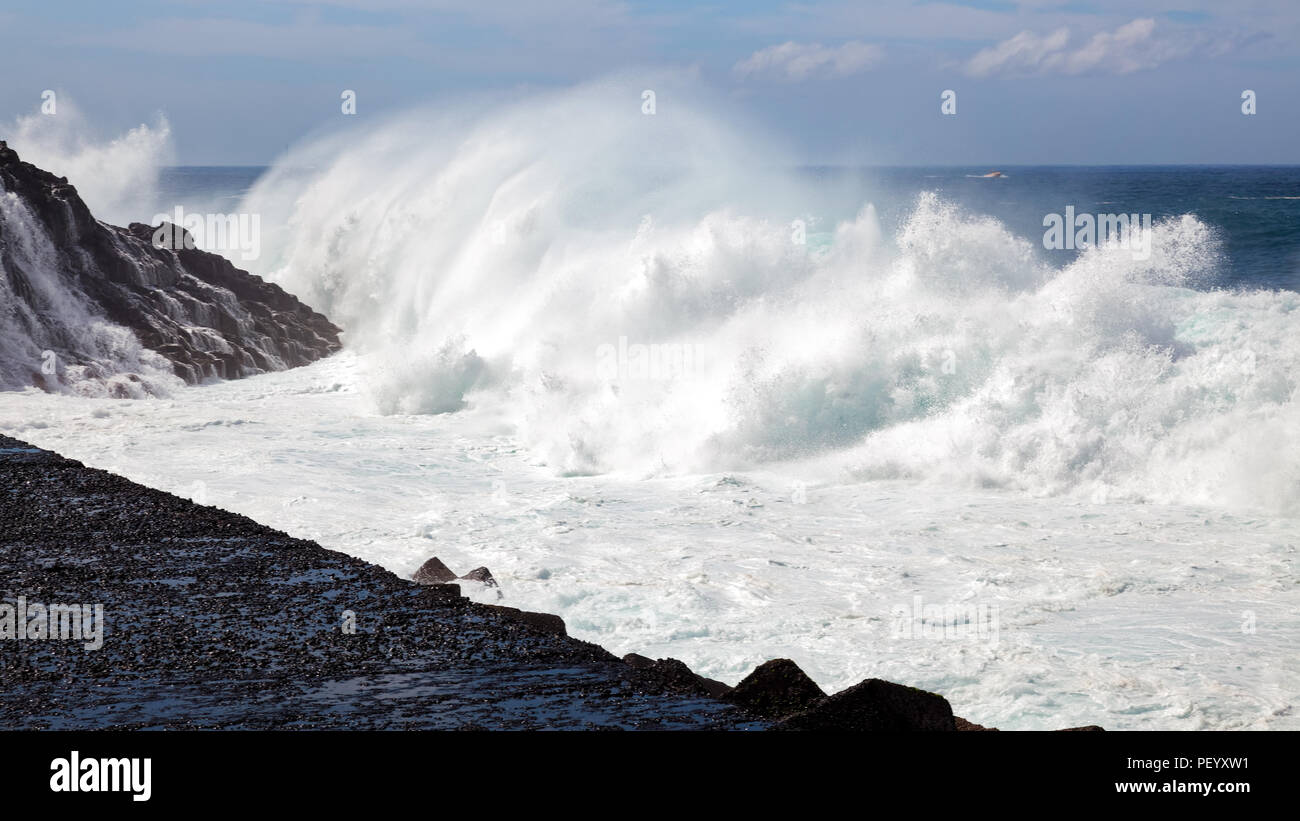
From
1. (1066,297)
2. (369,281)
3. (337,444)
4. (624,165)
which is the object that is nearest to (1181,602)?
(1066,297)

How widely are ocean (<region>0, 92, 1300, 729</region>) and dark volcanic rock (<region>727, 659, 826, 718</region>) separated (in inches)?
73.5

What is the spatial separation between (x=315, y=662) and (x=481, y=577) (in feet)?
11.1

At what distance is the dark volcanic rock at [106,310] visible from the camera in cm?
2419

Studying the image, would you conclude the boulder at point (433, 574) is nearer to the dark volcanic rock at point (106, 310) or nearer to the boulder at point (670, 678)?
the boulder at point (670, 678)

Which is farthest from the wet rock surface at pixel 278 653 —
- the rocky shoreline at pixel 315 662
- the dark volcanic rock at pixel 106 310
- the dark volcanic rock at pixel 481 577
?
the dark volcanic rock at pixel 106 310

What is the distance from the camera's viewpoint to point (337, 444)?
715 inches

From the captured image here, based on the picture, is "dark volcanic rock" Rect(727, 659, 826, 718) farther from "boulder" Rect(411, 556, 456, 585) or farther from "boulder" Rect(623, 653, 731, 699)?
"boulder" Rect(411, 556, 456, 585)

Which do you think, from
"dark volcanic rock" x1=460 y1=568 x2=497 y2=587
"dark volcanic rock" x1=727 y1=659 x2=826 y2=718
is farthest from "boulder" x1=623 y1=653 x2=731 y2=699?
"dark volcanic rock" x1=460 y1=568 x2=497 y2=587

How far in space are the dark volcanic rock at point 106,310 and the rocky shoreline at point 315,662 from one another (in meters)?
15.2

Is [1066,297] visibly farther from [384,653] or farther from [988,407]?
[384,653]
